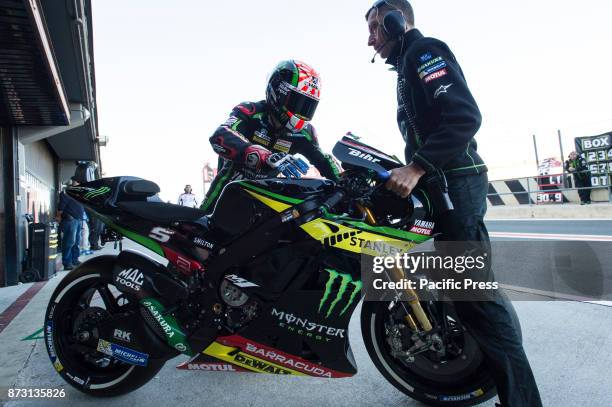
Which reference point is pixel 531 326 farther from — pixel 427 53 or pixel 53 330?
pixel 53 330

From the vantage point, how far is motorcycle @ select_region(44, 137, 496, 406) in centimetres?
213

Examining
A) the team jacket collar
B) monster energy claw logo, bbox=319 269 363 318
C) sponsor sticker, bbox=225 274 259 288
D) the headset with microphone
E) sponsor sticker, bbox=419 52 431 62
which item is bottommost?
monster energy claw logo, bbox=319 269 363 318

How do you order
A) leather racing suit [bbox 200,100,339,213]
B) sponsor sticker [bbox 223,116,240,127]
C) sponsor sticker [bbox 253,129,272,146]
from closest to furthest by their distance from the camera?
leather racing suit [bbox 200,100,339,213]
sponsor sticker [bbox 223,116,240,127]
sponsor sticker [bbox 253,129,272,146]

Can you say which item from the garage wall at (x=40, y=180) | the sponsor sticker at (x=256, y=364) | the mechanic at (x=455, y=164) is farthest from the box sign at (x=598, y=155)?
the garage wall at (x=40, y=180)

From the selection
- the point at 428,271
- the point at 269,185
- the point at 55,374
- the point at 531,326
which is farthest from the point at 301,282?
the point at 531,326

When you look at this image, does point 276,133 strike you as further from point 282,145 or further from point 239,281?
point 239,281

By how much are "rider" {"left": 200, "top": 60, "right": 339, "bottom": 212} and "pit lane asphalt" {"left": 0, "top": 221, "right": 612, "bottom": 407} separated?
4.14ft

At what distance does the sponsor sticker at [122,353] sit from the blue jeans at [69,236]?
7129 millimetres

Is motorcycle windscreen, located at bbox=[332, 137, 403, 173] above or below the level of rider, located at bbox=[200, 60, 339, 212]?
below

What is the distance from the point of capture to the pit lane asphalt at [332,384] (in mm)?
2367

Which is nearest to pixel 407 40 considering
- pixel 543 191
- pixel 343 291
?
pixel 343 291

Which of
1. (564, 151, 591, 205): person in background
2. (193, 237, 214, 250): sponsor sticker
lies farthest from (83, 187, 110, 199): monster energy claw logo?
(564, 151, 591, 205): person in background

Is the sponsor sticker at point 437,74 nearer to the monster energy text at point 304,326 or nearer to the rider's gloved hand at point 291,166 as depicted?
the rider's gloved hand at point 291,166

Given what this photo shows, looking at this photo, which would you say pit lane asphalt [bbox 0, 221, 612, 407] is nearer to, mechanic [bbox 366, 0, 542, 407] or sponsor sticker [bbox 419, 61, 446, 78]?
mechanic [bbox 366, 0, 542, 407]
